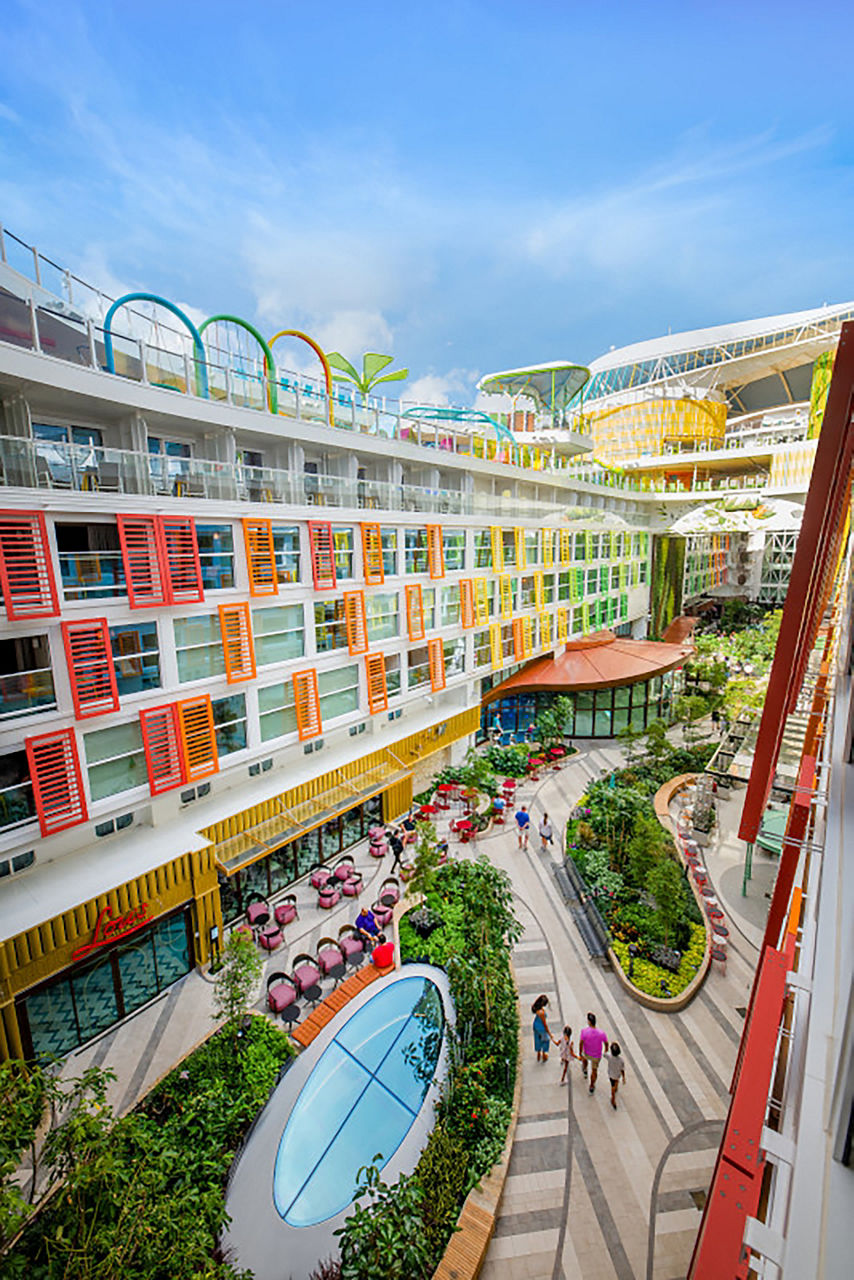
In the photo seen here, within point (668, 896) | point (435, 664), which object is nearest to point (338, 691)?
point (435, 664)

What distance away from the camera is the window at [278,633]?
49.4 feet

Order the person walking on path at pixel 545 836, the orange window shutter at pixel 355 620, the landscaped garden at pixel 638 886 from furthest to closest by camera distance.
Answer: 1. the person walking on path at pixel 545 836
2. the orange window shutter at pixel 355 620
3. the landscaped garden at pixel 638 886

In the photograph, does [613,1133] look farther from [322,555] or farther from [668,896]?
[322,555]

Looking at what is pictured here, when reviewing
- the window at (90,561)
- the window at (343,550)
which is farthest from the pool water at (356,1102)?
the window at (343,550)

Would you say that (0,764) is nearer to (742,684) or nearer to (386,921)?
(386,921)

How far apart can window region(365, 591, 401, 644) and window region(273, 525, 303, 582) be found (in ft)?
10.2

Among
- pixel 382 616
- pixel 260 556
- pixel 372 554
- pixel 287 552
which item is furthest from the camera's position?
pixel 382 616

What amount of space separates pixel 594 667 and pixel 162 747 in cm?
2130

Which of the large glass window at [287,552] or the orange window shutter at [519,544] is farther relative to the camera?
the orange window shutter at [519,544]

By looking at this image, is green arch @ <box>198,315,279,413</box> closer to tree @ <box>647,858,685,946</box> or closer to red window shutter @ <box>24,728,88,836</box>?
red window shutter @ <box>24,728,88,836</box>

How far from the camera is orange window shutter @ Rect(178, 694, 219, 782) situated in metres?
13.2

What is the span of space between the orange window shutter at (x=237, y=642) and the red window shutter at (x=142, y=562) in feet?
5.59

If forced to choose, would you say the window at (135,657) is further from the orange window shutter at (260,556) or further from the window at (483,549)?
the window at (483,549)

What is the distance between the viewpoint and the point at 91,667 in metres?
11.4
